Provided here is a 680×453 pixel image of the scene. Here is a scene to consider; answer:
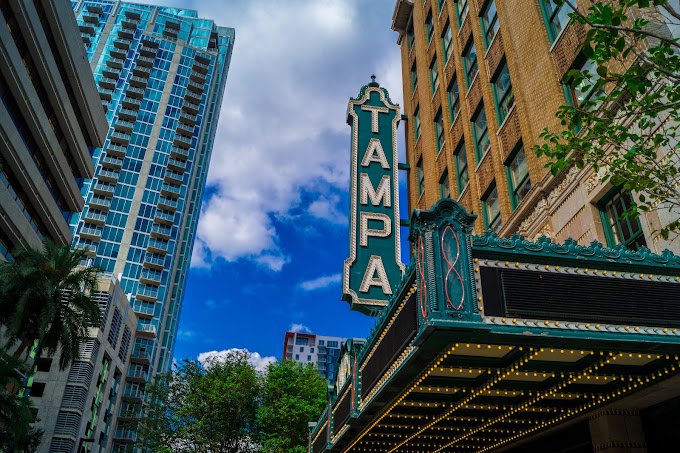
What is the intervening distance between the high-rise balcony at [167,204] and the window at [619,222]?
101 meters

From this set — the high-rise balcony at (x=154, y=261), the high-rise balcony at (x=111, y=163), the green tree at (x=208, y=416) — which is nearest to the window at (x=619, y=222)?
the green tree at (x=208, y=416)

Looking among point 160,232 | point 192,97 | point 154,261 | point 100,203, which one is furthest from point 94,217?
point 192,97

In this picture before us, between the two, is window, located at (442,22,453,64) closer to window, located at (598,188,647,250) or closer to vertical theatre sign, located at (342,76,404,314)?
vertical theatre sign, located at (342,76,404,314)

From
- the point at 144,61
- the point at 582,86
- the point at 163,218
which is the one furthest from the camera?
the point at 144,61

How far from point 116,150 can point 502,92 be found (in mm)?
99426

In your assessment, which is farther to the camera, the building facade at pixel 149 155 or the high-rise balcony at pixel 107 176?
the high-rise balcony at pixel 107 176

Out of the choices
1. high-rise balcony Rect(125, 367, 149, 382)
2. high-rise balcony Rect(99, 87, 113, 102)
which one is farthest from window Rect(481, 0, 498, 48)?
high-rise balcony Rect(99, 87, 113, 102)

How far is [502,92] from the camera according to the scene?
21.2 meters

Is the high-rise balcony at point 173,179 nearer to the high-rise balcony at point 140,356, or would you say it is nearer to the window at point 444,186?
the high-rise balcony at point 140,356

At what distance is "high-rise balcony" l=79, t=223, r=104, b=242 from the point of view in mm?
98106

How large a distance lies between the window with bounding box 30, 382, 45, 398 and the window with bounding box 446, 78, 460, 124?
183 feet

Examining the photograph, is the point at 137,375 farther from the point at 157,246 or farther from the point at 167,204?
the point at 167,204

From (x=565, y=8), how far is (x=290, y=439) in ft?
103

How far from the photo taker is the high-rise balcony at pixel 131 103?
113 meters
